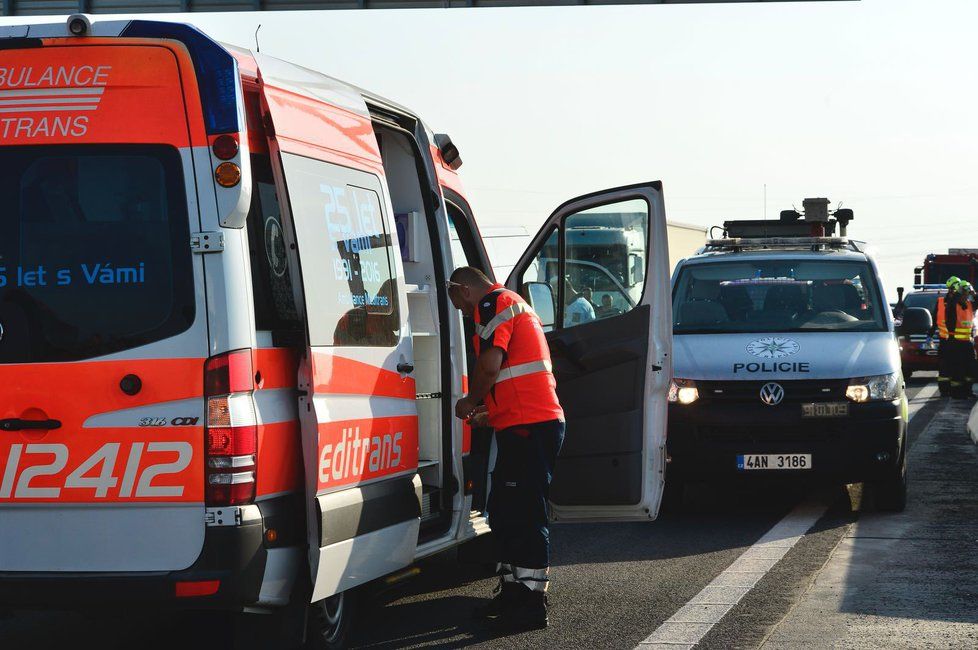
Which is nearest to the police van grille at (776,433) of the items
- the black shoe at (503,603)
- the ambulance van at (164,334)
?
the black shoe at (503,603)

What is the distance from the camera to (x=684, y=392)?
404 inches

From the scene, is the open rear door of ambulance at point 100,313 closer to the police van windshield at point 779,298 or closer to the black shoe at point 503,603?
the black shoe at point 503,603

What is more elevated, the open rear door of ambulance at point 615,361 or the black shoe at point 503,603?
the open rear door of ambulance at point 615,361

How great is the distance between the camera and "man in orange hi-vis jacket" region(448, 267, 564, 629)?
6973 millimetres

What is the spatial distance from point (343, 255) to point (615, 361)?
2359mm

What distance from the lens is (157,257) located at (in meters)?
5.31

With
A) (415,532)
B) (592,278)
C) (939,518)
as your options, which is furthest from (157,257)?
(939,518)

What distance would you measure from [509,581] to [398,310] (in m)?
1.41

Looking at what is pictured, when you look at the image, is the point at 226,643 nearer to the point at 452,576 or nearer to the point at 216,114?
the point at 452,576

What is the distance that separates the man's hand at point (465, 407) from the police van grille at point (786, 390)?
3532 mm

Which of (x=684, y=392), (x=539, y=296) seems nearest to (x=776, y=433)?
(x=684, y=392)

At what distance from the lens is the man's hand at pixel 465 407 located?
22.9 feet

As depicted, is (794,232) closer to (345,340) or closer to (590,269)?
(590,269)

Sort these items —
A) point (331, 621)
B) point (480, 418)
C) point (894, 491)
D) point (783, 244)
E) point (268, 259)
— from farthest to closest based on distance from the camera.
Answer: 1. point (783, 244)
2. point (894, 491)
3. point (480, 418)
4. point (331, 621)
5. point (268, 259)
